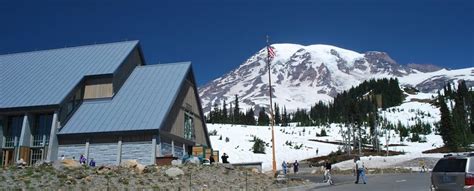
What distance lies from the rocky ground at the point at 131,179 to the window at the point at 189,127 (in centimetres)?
1355

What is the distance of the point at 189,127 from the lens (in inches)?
1802

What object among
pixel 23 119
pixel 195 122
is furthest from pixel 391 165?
pixel 23 119

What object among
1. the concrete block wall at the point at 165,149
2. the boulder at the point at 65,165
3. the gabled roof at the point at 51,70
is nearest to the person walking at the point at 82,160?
the gabled roof at the point at 51,70

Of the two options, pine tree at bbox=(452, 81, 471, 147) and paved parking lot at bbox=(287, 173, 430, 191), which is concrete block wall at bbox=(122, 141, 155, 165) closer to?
paved parking lot at bbox=(287, 173, 430, 191)

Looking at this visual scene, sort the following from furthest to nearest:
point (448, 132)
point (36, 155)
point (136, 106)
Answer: point (448, 132) → point (136, 106) → point (36, 155)

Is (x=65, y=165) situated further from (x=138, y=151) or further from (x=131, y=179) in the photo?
(x=138, y=151)

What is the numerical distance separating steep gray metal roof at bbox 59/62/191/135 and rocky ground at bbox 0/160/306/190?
821cm

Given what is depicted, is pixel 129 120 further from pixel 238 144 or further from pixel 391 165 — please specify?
pixel 238 144

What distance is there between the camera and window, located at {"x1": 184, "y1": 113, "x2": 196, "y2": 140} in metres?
44.7

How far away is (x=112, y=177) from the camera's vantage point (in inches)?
963

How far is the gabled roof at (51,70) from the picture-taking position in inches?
1602

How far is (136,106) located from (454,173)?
27588 millimetres

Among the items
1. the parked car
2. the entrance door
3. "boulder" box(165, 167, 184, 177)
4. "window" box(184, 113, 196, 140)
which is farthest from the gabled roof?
the parked car

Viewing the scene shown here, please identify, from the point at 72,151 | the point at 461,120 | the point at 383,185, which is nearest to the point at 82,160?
the point at 72,151
